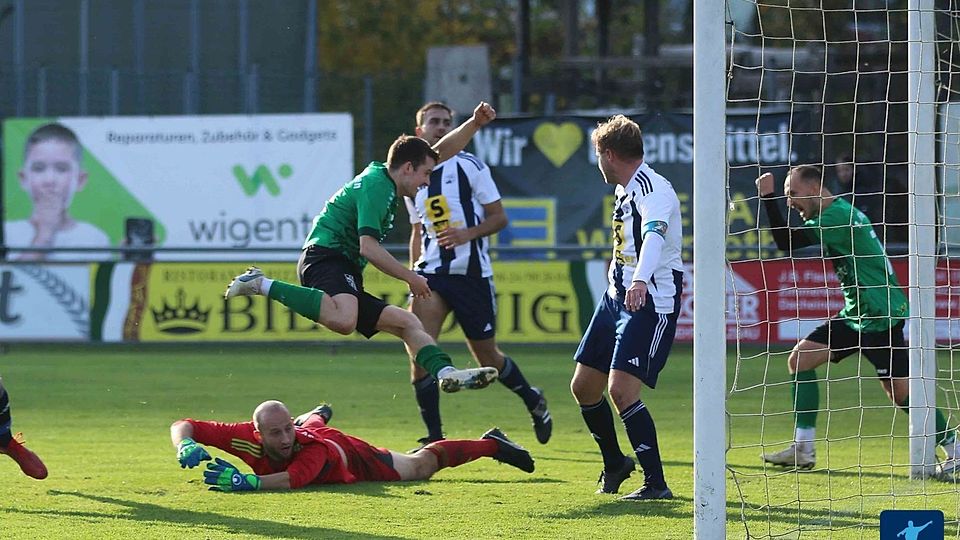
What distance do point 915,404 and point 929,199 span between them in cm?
112

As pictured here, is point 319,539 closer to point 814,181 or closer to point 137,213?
point 814,181

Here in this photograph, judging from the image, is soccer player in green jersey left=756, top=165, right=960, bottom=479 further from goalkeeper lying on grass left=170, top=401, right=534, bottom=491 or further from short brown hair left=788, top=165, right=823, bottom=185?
goalkeeper lying on grass left=170, top=401, right=534, bottom=491

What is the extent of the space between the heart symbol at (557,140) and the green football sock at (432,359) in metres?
10.8

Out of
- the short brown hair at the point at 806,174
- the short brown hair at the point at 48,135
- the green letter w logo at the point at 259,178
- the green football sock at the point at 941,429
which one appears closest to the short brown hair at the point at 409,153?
the short brown hair at the point at 806,174

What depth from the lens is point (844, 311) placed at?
28.6 ft

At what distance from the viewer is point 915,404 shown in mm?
7938

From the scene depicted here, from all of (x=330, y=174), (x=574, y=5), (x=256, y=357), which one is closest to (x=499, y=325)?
A: (x=256, y=357)

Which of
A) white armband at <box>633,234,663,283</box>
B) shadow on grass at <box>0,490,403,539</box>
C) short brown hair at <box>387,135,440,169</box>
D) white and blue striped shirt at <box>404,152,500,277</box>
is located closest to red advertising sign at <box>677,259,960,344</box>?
white and blue striped shirt at <box>404,152,500,277</box>

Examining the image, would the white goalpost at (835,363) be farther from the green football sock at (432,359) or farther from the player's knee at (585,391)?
the green football sock at (432,359)

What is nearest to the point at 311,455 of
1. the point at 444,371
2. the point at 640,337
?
the point at 444,371

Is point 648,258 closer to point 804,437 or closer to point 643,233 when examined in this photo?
point 643,233

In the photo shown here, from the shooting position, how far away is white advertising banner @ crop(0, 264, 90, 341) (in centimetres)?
1658

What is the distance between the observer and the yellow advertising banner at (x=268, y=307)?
16266mm

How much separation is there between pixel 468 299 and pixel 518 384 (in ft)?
2.13
